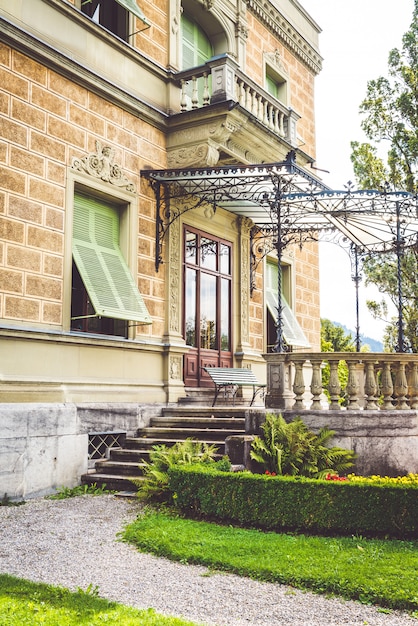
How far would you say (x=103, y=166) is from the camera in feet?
36.3

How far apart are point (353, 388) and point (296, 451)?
1.61m

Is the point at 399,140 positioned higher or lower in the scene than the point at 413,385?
higher

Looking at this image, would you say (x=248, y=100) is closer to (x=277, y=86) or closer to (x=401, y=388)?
(x=277, y=86)

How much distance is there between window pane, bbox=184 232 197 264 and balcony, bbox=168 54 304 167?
1.64 m

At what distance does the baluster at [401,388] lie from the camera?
32.5ft

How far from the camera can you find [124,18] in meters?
12.1

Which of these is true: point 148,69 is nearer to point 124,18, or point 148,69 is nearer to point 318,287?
point 124,18

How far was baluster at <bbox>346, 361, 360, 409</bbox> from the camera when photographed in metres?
9.75

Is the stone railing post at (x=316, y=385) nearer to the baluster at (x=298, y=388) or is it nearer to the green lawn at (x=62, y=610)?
the baluster at (x=298, y=388)

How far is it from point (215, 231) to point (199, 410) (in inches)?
184

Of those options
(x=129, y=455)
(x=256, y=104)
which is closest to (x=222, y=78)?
(x=256, y=104)

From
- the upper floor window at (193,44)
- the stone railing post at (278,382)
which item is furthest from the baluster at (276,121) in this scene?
the stone railing post at (278,382)

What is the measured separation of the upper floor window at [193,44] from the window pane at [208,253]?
12.6 feet

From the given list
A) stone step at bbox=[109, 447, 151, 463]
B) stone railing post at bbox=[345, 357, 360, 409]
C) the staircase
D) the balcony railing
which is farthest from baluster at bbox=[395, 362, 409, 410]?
the balcony railing
